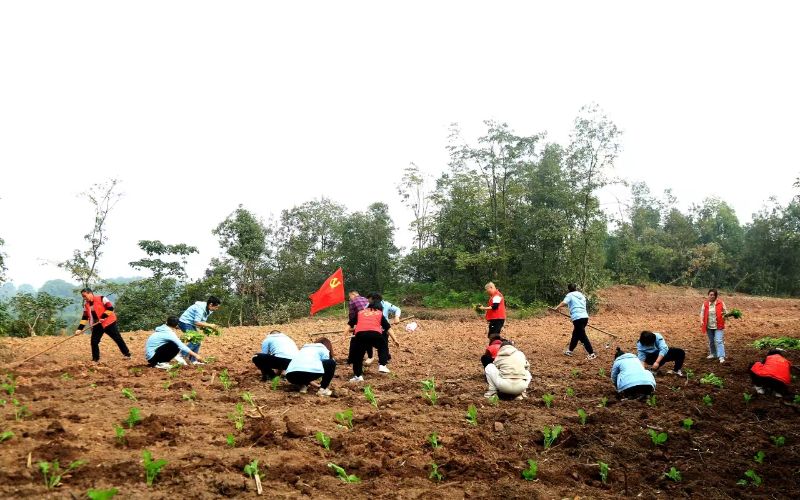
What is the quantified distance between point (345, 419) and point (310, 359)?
1.72 metres

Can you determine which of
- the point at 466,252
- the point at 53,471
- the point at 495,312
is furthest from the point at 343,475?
the point at 466,252

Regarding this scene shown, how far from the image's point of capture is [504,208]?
2861cm

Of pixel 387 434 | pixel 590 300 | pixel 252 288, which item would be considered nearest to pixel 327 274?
pixel 252 288

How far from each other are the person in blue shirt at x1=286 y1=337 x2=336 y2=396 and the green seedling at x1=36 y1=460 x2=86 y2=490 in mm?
3712

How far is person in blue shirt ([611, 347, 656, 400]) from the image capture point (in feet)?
25.9

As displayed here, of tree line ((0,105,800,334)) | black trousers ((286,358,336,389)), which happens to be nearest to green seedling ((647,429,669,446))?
black trousers ((286,358,336,389))

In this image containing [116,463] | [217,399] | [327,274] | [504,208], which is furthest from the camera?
[327,274]

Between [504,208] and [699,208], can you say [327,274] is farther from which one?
[699,208]

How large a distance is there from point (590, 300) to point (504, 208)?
255 inches

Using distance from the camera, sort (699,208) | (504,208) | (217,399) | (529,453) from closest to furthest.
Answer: (529,453)
(217,399)
(504,208)
(699,208)

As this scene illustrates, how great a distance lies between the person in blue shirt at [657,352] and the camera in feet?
30.9

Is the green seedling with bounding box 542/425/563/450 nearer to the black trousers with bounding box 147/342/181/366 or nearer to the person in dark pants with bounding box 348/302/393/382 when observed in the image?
the person in dark pants with bounding box 348/302/393/382

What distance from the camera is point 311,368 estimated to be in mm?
8258

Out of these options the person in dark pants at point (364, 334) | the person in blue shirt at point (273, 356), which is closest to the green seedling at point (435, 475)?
the person in dark pants at point (364, 334)
